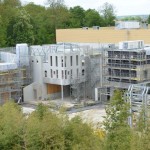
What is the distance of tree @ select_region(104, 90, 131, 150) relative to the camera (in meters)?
14.5

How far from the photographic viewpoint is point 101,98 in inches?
1421

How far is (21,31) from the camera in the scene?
178 feet

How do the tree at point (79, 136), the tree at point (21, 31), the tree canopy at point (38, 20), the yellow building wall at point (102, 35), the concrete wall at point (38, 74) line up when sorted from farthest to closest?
the tree canopy at point (38, 20) < the tree at point (21, 31) < the yellow building wall at point (102, 35) < the concrete wall at point (38, 74) < the tree at point (79, 136)

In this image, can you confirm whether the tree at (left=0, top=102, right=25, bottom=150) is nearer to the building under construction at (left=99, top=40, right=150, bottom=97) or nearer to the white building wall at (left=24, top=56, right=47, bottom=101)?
the building under construction at (left=99, top=40, right=150, bottom=97)

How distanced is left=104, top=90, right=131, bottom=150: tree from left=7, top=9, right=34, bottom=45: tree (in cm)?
3830

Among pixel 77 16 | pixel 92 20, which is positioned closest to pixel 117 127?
pixel 92 20

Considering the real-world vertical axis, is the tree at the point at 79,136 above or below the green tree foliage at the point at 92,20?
below

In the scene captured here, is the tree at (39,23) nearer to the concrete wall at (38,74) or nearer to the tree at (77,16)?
the tree at (77,16)

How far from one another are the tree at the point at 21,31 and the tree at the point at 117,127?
3830cm

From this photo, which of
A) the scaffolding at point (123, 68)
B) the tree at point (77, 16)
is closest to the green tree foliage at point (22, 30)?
the tree at point (77, 16)

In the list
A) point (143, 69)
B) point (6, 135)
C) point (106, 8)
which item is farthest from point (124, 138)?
point (106, 8)

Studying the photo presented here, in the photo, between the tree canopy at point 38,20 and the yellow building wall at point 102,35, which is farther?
the tree canopy at point 38,20

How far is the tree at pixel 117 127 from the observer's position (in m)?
14.5

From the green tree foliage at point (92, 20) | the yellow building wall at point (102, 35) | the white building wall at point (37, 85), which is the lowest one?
the white building wall at point (37, 85)
